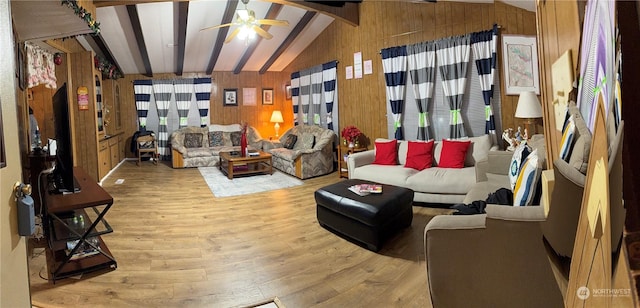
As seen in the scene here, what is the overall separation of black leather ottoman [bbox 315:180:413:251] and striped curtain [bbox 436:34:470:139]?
1873 mm

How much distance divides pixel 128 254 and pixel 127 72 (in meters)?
6.81

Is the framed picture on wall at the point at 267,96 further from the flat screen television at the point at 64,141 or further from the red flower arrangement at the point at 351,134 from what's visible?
the flat screen television at the point at 64,141

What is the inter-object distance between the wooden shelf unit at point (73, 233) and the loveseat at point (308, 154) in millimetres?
3452

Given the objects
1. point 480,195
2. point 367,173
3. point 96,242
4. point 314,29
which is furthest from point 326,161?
point 96,242

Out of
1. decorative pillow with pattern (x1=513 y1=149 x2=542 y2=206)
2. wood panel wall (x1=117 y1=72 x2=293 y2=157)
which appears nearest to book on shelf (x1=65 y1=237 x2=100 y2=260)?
decorative pillow with pattern (x1=513 y1=149 x2=542 y2=206)

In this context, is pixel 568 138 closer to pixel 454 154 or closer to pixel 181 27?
pixel 454 154

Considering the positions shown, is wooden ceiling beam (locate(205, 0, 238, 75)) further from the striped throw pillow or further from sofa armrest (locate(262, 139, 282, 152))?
the striped throw pillow

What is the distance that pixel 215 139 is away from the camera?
8078mm

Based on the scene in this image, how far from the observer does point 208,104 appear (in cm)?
857

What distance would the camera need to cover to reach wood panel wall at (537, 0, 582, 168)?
3.62ft

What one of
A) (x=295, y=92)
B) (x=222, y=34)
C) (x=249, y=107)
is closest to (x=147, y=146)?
(x=249, y=107)

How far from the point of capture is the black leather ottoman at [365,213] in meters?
2.69

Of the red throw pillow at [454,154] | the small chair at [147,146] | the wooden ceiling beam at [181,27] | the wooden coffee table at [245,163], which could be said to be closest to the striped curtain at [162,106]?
the small chair at [147,146]

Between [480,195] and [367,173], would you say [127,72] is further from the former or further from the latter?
[480,195]
